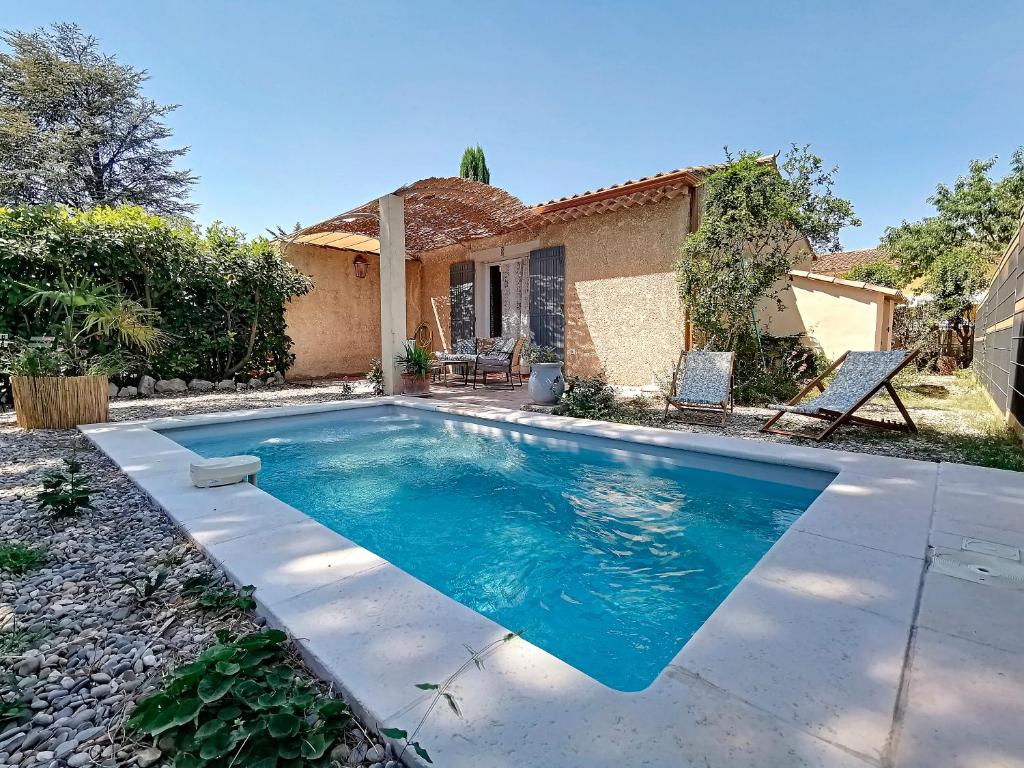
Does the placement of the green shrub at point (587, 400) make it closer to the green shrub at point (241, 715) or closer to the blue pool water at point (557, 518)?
the blue pool water at point (557, 518)

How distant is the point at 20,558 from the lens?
86.4 inches

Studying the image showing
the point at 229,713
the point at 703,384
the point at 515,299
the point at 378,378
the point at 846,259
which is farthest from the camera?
the point at 846,259

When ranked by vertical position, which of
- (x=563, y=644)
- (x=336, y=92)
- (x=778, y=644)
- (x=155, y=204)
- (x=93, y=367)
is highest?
(x=155, y=204)

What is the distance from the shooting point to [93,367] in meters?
5.54

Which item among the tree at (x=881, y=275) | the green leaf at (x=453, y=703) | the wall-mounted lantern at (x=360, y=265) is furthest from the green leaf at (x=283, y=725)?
the tree at (x=881, y=275)

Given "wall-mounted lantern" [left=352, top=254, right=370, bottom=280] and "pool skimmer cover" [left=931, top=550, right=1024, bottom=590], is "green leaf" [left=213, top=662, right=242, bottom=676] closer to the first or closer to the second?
"pool skimmer cover" [left=931, top=550, right=1024, bottom=590]

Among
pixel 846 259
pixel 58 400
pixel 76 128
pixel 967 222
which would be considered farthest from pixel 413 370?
pixel 846 259

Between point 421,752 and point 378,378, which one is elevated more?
point 378,378

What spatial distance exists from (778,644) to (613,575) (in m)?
1.20

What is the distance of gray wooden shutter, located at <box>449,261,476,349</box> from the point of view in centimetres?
1130

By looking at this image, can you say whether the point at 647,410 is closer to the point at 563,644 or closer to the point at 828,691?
the point at 563,644

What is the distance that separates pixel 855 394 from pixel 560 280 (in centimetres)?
548

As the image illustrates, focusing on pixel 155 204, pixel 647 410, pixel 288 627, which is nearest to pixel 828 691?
pixel 288 627

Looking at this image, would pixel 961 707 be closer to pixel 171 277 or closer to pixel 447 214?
pixel 447 214
